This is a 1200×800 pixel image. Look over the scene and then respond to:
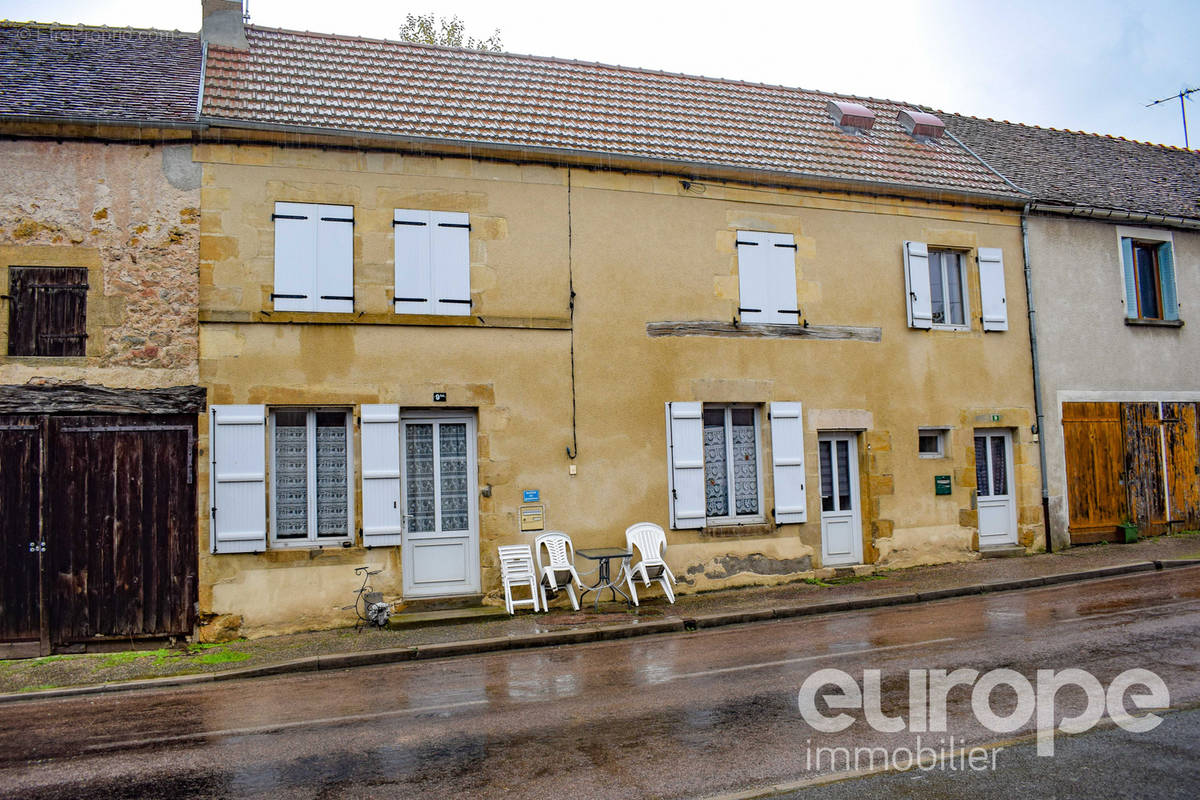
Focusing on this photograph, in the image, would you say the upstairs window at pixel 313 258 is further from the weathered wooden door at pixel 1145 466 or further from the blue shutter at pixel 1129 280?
the blue shutter at pixel 1129 280

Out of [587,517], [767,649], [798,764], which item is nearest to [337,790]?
[798,764]

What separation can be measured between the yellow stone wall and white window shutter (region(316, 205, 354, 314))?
126 mm

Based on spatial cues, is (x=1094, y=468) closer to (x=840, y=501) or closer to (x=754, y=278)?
(x=840, y=501)

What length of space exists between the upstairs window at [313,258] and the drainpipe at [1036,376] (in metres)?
9.87

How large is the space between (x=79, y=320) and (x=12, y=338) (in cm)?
65

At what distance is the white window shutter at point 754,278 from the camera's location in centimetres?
1135

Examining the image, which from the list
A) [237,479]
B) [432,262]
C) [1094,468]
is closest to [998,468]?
[1094,468]

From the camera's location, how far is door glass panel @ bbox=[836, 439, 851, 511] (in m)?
11.8

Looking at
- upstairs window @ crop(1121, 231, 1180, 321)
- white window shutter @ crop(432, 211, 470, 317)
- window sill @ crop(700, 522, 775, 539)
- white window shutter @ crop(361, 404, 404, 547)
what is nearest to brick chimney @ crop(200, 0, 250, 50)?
white window shutter @ crop(432, 211, 470, 317)

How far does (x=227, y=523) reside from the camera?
909cm

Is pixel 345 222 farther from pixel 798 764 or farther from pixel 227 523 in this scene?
pixel 798 764

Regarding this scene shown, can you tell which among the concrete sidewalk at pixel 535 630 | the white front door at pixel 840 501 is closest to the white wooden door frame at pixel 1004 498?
the concrete sidewalk at pixel 535 630

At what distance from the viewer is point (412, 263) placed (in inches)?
393

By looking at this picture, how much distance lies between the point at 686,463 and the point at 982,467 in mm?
4974
